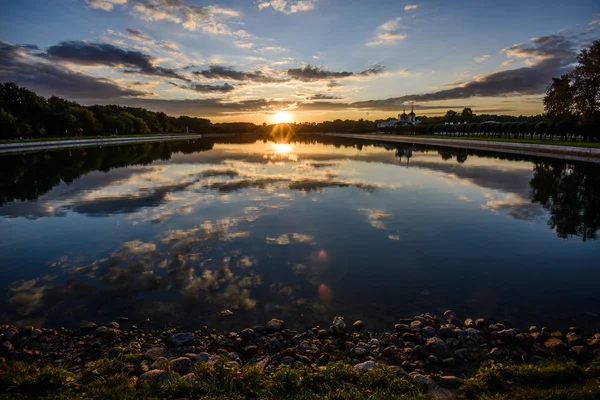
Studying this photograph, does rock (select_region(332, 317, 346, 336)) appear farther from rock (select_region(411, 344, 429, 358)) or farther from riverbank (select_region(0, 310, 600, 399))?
rock (select_region(411, 344, 429, 358))

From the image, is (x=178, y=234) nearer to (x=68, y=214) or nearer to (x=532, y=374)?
(x=68, y=214)

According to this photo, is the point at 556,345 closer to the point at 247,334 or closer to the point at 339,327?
the point at 339,327

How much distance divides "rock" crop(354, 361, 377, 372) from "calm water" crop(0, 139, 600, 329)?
5.56 ft

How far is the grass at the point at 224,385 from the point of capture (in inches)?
190

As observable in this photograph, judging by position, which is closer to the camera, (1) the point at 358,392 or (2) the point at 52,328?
(1) the point at 358,392

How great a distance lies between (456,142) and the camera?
7488cm

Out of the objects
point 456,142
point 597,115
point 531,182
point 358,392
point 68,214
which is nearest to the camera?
point 358,392

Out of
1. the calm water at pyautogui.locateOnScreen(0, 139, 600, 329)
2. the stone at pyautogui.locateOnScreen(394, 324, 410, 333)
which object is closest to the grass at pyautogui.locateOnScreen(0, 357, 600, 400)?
the stone at pyautogui.locateOnScreen(394, 324, 410, 333)

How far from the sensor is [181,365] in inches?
223

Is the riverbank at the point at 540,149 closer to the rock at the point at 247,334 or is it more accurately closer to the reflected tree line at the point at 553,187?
the reflected tree line at the point at 553,187

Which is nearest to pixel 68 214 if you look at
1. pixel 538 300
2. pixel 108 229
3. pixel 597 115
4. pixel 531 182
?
pixel 108 229

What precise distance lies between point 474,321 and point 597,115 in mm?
69111

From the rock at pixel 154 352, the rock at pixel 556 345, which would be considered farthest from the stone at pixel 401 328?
the rock at pixel 154 352

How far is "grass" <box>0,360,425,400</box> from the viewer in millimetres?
4832
